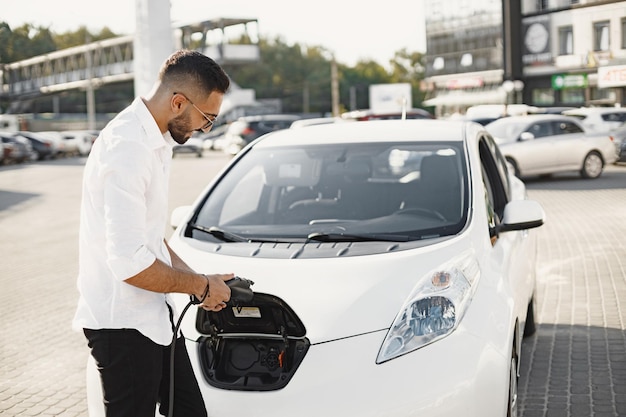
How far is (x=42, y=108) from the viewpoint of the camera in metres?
120

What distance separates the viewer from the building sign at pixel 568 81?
57250mm

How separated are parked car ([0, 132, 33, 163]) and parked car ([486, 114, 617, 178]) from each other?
28235 millimetres

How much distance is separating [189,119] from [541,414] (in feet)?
10.1

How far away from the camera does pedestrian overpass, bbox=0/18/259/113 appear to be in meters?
75.4

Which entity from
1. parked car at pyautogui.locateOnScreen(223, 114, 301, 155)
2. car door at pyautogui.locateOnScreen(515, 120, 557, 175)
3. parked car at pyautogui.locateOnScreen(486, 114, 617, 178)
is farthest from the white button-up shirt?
parked car at pyautogui.locateOnScreen(223, 114, 301, 155)

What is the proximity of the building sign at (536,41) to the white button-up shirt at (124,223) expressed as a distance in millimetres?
59731

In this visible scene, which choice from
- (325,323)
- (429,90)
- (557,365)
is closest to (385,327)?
(325,323)

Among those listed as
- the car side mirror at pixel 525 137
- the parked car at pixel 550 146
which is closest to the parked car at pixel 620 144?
the parked car at pixel 550 146

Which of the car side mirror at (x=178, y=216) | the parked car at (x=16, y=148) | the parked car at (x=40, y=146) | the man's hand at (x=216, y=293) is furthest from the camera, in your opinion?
the parked car at (x=40, y=146)

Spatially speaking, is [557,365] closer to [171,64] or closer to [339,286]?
[339,286]

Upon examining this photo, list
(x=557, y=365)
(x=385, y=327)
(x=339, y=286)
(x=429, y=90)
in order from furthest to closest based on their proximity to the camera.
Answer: (x=429, y=90) → (x=557, y=365) → (x=339, y=286) → (x=385, y=327)

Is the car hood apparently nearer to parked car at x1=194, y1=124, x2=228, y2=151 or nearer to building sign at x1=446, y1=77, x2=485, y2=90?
parked car at x1=194, y1=124, x2=228, y2=151

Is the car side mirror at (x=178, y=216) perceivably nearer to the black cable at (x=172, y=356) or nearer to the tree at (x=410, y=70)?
the black cable at (x=172, y=356)

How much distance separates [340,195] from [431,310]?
1501 millimetres
